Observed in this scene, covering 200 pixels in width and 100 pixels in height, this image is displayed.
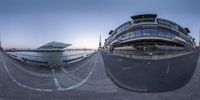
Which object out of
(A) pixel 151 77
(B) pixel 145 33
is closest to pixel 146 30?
(B) pixel 145 33

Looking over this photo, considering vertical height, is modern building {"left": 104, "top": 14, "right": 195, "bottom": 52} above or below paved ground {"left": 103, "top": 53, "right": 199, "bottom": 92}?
above

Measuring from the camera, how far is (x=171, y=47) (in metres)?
7.54

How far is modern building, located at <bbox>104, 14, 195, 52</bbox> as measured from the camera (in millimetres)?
5848

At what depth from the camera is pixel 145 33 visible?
20.5ft

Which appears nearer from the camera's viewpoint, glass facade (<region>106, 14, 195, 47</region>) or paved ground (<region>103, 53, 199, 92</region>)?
glass facade (<region>106, 14, 195, 47</region>)

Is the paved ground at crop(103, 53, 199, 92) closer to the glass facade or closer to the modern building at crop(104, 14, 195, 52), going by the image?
the modern building at crop(104, 14, 195, 52)

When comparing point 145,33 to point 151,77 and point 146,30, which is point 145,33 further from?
point 151,77

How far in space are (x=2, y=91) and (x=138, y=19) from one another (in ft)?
17.8

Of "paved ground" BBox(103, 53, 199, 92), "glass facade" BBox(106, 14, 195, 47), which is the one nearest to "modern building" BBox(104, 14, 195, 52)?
"glass facade" BBox(106, 14, 195, 47)

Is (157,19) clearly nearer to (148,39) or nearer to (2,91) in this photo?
(148,39)

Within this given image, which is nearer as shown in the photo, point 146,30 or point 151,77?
point 146,30

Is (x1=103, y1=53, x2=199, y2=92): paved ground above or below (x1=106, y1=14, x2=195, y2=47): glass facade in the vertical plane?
below

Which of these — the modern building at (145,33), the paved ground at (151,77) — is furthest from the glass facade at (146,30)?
the paved ground at (151,77)

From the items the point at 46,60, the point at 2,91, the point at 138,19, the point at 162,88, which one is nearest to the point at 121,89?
the point at 162,88
